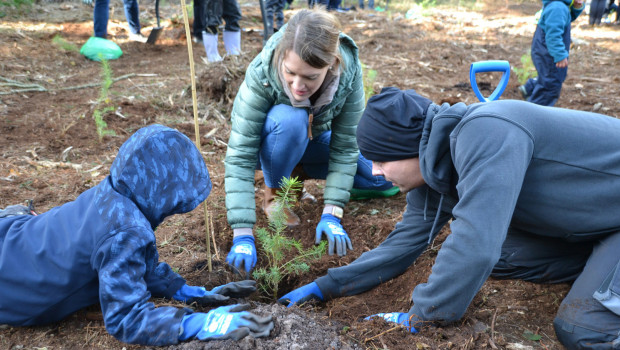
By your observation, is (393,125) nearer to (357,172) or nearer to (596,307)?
(596,307)

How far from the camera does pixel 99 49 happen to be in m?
7.64

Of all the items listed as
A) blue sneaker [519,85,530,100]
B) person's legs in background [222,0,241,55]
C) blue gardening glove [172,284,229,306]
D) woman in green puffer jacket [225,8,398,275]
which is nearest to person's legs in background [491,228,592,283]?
woman in green puffer jacket [225,8,398,275]

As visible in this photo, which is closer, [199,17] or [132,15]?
[199,17]

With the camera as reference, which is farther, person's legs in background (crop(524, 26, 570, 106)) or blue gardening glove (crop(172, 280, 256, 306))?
person's legs in background (crop(524, 26, 570, 106))

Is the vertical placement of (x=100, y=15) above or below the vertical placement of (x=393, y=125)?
above

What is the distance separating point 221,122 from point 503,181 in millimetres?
3796

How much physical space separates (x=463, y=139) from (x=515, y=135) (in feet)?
0.59

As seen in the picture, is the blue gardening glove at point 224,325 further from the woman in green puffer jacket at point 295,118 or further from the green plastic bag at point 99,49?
the green plastic bag at point 99,49

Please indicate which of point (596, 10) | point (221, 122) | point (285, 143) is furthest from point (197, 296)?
point (596, 10)

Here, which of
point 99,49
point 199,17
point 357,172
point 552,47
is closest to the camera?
point 357,172

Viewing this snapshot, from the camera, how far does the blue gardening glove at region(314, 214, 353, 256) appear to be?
288 cm

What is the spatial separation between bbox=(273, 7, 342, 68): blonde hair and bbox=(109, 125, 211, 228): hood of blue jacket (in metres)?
0.81

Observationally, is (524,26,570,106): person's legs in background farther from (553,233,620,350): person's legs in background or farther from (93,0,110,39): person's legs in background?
(93,0,110,39): person's legs in background

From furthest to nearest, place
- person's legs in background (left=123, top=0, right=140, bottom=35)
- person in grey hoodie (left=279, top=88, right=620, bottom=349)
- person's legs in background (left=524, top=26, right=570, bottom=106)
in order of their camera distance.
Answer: person's legs in background (left=123, top=0, right=140, bottom=35) < person's legs in background (left=524, top=26, right=570, bottom=106) < person in grey hoodie (left=279, top=88, right=620, bottom=349)
